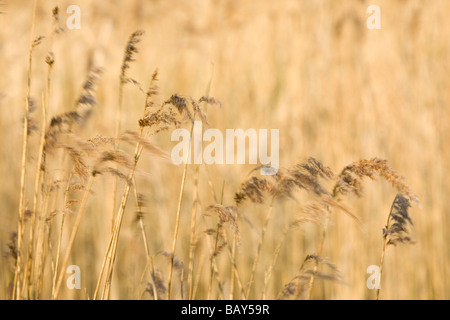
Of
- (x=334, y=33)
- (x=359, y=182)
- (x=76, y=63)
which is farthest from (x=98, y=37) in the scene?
(x=359, y=182)

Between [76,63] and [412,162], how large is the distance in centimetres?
204

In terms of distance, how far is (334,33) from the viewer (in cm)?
302

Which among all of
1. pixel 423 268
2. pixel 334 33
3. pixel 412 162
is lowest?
pixel 423 268

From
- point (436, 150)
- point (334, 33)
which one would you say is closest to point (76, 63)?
point (334, 33)

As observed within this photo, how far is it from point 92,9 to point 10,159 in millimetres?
1073

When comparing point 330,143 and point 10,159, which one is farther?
point 10,159

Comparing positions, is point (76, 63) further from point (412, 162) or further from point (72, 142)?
point (72, 142)

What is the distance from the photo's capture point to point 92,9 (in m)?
3.44

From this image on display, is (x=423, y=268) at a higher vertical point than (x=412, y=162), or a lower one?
lower
